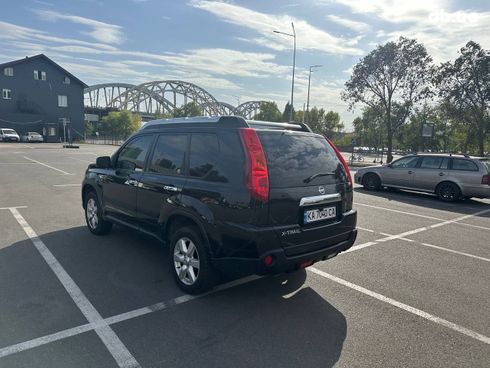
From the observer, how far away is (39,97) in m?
57.2

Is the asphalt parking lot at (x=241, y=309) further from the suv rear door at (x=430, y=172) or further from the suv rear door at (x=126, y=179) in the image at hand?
the suv rear door at (x=430, y=172)

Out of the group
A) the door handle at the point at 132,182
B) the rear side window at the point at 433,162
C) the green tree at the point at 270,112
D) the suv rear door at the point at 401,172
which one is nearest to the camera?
the door handle at the point at 132,182

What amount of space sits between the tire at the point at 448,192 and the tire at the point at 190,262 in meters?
→ 9.78

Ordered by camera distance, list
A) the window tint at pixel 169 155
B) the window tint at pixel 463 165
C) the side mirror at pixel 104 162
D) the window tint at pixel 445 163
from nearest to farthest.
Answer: the window tint at pixel 169 155, the side mirror at pixel 104 162, the window tint at pixel 463 165, the window tint at pixel 445 163

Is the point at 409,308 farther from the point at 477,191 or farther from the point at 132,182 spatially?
the point at 477,191

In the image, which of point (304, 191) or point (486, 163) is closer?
point (304, 191)

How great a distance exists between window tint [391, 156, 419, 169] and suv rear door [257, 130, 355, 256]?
29.6 ft

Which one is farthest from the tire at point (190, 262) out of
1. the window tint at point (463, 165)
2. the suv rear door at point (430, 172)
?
the window tint at point (463, 165)

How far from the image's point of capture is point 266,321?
3.29 m

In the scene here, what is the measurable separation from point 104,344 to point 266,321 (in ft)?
4.65

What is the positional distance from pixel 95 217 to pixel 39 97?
61857mm

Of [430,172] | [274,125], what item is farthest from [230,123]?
[430,172]

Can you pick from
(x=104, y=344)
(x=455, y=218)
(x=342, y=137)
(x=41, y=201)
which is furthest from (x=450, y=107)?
(x=342, y=137)

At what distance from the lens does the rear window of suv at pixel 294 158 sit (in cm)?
338
